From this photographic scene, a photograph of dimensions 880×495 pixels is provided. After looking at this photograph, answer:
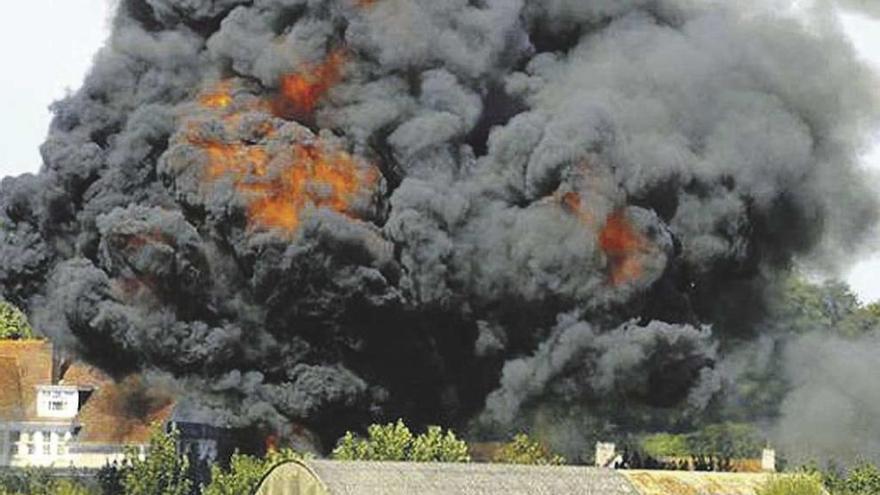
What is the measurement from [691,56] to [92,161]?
68.5 ft

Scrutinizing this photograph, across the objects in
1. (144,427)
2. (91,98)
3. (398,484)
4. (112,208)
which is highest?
(91,98)

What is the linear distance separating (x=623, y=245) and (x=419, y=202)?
23.3 ft

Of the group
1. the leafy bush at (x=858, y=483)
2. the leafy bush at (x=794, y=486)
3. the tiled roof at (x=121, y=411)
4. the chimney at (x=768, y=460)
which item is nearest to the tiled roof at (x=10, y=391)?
the tiled roof at (x=121, y=411)

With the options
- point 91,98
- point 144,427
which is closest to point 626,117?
point 91,98

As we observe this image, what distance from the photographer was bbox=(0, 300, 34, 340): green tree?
102062 mm

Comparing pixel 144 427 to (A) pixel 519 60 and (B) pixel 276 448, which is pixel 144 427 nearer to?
(B) pixel 276 448

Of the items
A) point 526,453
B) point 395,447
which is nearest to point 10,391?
point 526,453

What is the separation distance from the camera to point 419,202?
58406 mm

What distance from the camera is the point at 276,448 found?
62969 millimetres

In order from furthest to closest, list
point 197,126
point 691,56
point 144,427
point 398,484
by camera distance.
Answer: point 144,427, point 691,56, point 197,126, point 398,484

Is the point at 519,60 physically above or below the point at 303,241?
above

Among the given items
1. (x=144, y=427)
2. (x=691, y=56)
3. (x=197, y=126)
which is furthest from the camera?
(x=144, y=427)

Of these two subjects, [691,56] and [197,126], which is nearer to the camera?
[197,126]

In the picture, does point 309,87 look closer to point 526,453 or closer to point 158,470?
point 158,470
